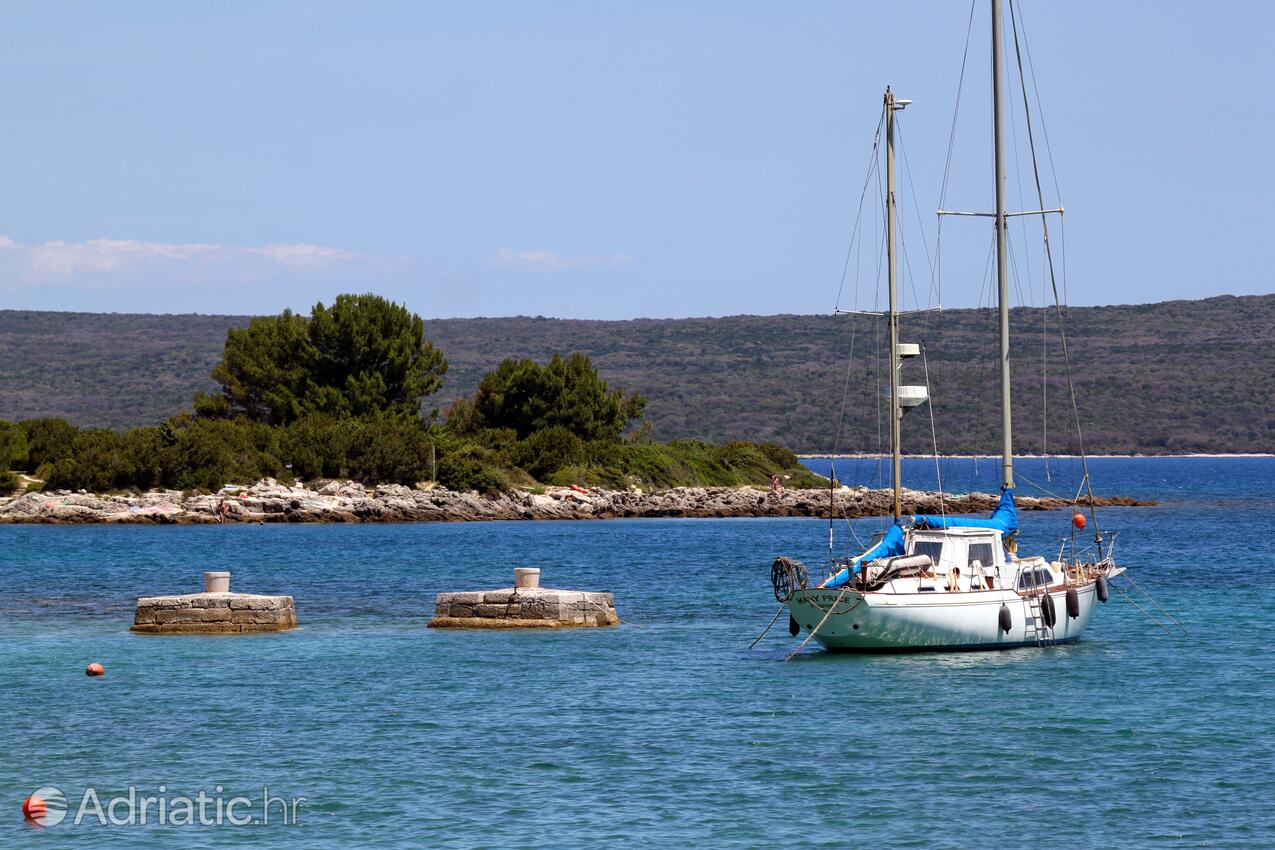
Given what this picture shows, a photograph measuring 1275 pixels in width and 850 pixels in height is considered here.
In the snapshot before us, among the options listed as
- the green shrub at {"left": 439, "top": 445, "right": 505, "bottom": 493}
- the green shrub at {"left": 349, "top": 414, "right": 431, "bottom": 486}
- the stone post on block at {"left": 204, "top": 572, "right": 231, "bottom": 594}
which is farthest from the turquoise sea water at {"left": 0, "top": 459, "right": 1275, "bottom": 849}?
the green shrub at {"left": 439, "top": 445, "right": 505, "bottom": 493}

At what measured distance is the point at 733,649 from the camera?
3152 centimetres

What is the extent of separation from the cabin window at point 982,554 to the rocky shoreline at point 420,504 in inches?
1581

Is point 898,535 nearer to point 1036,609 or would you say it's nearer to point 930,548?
point 930,548

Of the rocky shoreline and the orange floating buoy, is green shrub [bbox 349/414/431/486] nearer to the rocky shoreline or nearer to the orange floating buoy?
the rocky shoreline

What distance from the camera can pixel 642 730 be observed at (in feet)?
75.0

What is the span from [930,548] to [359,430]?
60895 millimetres

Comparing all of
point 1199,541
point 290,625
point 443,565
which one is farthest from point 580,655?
point 1199,541

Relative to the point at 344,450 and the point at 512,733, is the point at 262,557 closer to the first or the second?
the point at 344,450

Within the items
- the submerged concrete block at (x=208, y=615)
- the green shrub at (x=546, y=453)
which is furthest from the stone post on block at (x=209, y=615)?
the green shrub at (x=546, y=453)

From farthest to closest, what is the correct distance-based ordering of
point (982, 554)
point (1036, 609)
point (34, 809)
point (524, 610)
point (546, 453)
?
point (546, 453) → point (524, 610) → point (1036, 609) → point (982, 554) → point (34, 809)

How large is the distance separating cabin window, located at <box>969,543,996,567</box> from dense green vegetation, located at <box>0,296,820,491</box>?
2337 inches

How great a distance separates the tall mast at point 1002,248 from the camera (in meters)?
32.4

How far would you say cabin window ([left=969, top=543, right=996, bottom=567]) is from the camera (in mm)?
30188

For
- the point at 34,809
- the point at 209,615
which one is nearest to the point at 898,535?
the point at 209,615
